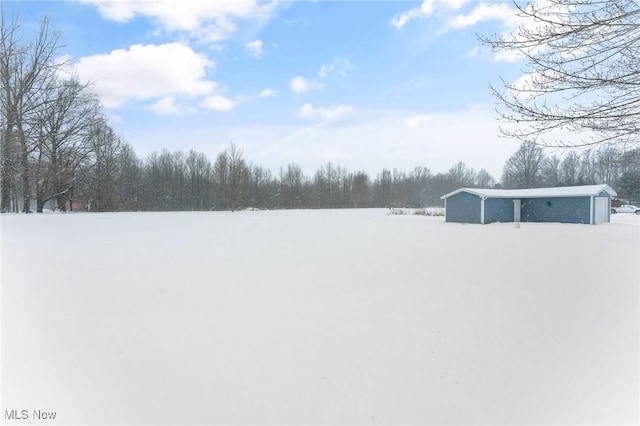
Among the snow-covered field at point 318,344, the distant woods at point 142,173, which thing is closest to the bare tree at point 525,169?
the distant woods at point 142,173

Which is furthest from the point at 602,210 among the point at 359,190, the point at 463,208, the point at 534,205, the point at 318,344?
the point at 359,190

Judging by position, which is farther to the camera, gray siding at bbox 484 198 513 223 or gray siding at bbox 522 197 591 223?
gray siding at bbox 484 198 513 223

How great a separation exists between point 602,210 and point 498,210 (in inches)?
233

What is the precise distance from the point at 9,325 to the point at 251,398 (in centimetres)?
304

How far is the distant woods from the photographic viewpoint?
55.6ft

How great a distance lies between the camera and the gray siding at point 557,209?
69.1ft

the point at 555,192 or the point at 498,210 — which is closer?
the point at 555,192

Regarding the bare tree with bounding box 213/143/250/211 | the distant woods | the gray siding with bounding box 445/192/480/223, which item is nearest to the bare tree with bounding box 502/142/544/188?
the distant woods

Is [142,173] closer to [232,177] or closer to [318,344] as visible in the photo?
[232,177]

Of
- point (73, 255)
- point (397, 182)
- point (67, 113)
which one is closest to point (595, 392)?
point (73, 255)

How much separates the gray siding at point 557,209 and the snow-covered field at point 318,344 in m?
17.1

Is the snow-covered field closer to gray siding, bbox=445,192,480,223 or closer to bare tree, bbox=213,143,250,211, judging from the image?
gray siding, bbox=445,192,480,223

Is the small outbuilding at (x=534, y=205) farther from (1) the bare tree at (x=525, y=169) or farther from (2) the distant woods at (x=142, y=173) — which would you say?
(1) the bare tree at (x=525, y=169)

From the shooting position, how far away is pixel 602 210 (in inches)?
854
